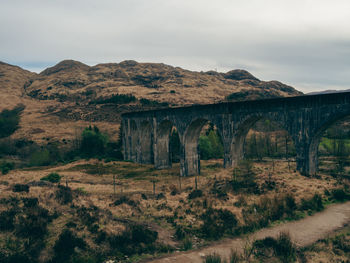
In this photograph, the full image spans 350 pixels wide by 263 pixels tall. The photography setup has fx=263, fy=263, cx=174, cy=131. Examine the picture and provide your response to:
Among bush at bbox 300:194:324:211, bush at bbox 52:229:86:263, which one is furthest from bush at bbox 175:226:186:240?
bush at bbox 300:194:324:211

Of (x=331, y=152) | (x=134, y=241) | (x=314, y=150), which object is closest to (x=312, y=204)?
(x=314, y=150)

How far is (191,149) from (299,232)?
27.3m

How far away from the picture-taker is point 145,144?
2498 inches

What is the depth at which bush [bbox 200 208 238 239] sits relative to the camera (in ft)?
68.8

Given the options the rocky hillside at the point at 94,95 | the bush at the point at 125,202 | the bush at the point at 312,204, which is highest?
the rocky hillside at the point at 94,95

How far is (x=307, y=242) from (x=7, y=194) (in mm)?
27187

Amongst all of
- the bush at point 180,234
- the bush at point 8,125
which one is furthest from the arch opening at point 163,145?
the bush at point 8,125

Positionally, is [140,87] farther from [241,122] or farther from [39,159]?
[241,122]

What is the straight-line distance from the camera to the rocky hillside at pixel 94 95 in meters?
111

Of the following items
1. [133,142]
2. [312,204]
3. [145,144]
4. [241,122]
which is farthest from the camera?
[133,142]

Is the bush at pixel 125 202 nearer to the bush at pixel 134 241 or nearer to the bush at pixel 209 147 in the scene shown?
the bush at pixel 134 241

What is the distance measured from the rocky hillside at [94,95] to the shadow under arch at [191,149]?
61.3 m

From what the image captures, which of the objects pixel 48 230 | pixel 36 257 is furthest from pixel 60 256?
pixel 48 230

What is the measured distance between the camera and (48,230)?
19656mm
